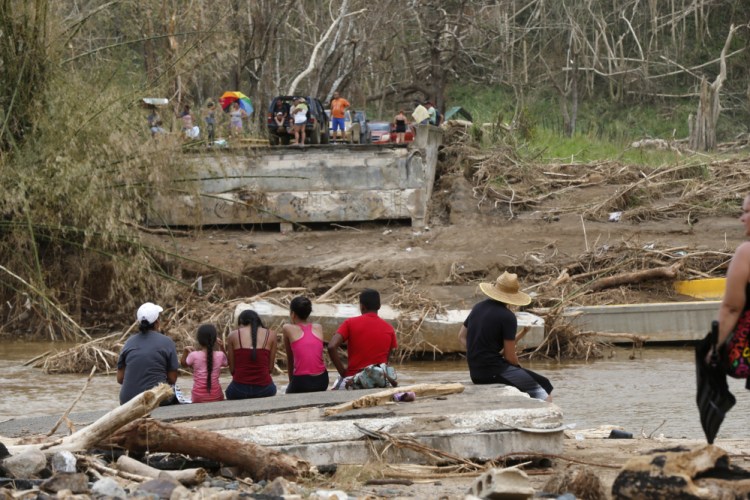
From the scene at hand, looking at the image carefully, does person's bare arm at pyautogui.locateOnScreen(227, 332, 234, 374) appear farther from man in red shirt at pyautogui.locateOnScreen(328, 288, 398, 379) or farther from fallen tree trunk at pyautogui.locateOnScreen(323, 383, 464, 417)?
fallen tree trunk at pyautogui.locateOnScreen(323, 383, 464, 417)

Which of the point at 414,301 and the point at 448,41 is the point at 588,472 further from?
the point at 448,41

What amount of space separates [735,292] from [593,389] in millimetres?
8336

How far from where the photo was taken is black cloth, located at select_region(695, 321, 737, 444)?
229 inches

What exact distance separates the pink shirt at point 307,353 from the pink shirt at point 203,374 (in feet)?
1.93

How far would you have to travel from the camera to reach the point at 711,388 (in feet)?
19.2

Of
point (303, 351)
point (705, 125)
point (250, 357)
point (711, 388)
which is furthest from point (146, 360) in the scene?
point (705, 125)

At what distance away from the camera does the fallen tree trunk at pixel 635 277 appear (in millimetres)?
18781

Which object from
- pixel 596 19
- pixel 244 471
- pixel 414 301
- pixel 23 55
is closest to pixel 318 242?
pixel 414 301

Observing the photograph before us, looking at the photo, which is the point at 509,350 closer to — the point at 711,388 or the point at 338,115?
the point at 711,388

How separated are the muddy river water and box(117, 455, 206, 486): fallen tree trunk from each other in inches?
192

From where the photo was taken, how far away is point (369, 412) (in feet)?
24.7

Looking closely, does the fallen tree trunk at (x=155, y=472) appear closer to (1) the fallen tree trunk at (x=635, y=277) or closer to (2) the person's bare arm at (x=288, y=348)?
(2) the person's bare arm at (x=288, y=348)

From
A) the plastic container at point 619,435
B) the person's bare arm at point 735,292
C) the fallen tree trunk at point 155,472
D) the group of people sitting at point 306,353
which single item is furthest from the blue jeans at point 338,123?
the person's bare arm at point 735,292

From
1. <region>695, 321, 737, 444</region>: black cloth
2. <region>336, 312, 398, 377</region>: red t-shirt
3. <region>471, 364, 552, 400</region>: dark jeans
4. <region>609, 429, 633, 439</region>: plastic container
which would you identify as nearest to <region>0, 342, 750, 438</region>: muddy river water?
<region>609, 429, 633, 439</region>: plastic container
